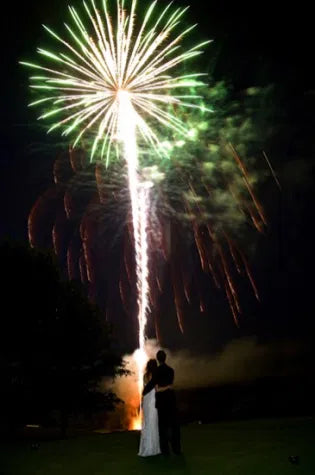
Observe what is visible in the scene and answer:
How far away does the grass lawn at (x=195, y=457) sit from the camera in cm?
909

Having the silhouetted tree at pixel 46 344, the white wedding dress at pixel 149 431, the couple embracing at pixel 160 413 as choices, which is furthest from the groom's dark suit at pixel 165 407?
the silhouetted tree at pixel 46 344

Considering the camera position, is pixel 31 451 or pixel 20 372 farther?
pixel 20 372

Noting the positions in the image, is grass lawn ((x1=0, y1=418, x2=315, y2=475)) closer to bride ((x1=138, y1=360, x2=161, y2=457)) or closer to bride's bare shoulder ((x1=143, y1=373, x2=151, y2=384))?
bride ((x1=138, y1=360, x2=161, y2=457))

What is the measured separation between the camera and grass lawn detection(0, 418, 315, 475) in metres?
9.09

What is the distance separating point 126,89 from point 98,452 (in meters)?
13.7

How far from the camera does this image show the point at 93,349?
29031 millimetres

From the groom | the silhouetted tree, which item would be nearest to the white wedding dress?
the groom

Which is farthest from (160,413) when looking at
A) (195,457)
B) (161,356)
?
(161,356)

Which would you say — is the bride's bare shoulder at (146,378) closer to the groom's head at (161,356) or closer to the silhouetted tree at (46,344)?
the groom's head at (161,356)

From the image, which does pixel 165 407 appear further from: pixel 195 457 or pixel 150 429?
pixel 195 457

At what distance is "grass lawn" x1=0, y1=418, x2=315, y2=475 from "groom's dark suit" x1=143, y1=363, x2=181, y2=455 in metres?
0.34

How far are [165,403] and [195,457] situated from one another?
113 cm

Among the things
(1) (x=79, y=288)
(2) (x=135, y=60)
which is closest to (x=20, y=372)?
(1) (x=79, y=288)

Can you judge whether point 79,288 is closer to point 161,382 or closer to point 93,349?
point 93,349
